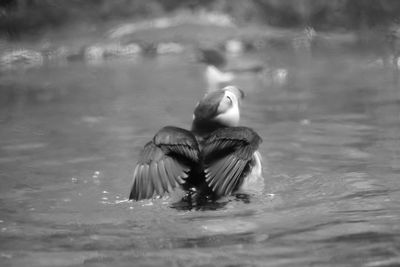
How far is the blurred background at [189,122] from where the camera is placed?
16.0 feet

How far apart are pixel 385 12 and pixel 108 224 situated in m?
8.52

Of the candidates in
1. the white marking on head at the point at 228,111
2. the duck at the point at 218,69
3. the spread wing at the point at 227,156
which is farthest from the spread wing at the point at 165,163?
the duck at the point at 218,69

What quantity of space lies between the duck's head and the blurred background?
0.56 meters

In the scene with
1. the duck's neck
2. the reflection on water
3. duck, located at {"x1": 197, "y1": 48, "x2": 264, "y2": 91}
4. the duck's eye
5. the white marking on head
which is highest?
duck, located at {"x1": 197, "y1": 48, "x2": 264, "y2": 91}

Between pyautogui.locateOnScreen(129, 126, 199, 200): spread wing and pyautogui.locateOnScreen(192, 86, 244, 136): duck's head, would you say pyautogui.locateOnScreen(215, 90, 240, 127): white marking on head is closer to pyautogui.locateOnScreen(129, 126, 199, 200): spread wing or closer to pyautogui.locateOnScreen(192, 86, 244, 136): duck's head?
pyautogui.locateOnScreen(192, 86, 244, 136): duck's head

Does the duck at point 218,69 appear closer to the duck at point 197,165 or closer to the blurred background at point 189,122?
the blurred background at point 189,122

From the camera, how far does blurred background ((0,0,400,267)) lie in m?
4.87

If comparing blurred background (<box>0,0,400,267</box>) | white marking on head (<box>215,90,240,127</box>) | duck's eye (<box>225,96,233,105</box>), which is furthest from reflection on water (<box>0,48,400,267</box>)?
duck's eye (<box>225,96,233,105</box>)

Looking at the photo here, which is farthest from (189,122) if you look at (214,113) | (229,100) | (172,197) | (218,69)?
(218,69)

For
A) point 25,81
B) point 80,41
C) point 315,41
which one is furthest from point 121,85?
point 315,41

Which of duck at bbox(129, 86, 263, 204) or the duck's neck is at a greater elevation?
the duck's neck

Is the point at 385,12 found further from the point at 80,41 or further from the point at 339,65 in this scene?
the point at 80,41

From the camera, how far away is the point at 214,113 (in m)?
6.20

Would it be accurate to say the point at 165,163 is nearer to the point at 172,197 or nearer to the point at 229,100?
the point at 172,197
